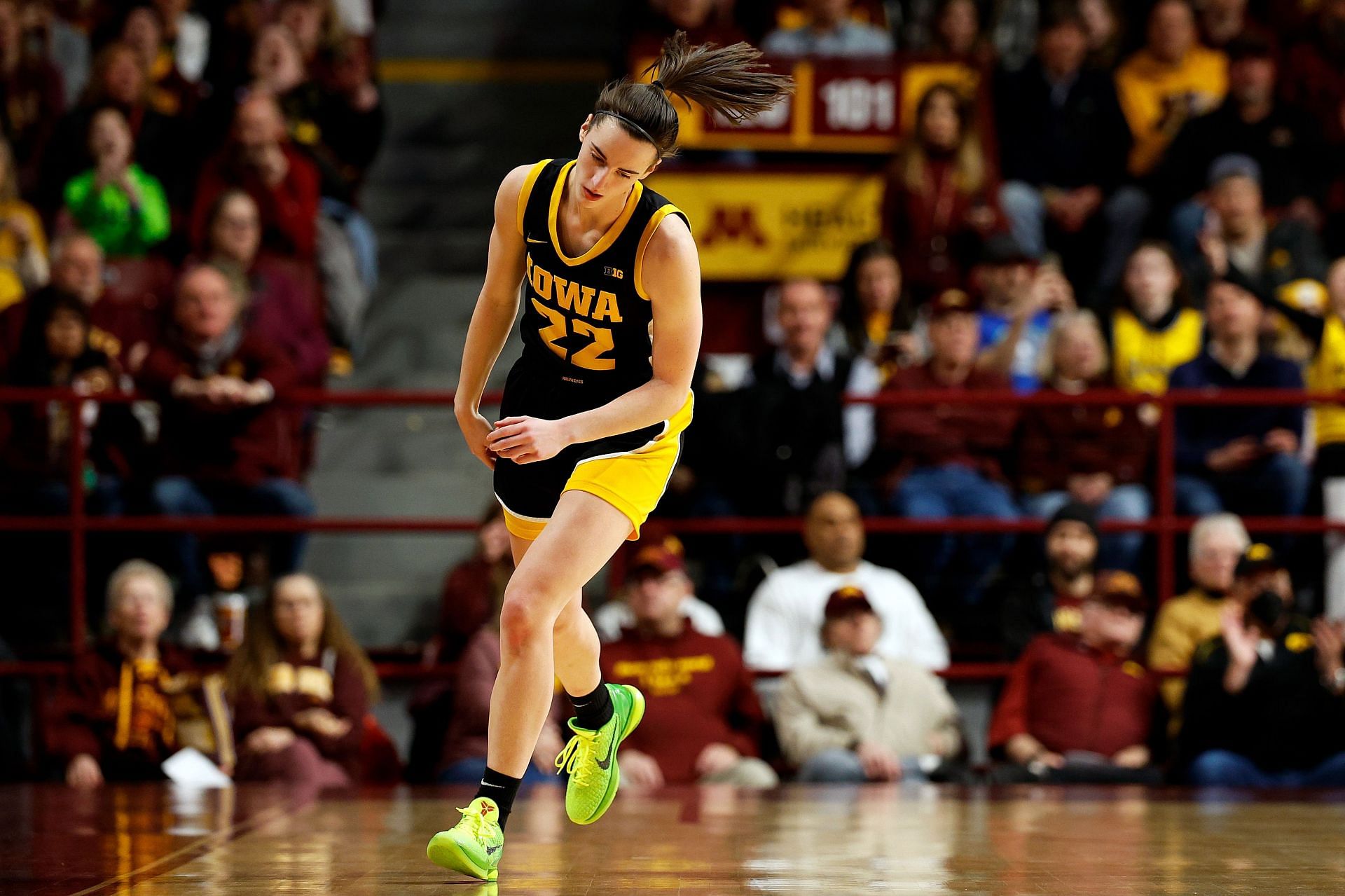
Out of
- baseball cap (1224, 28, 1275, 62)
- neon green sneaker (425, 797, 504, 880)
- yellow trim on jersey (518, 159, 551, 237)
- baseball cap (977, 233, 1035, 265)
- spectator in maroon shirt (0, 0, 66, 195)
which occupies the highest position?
baseball cap (1224, 28, 1275, 62)

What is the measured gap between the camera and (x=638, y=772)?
6.48 m

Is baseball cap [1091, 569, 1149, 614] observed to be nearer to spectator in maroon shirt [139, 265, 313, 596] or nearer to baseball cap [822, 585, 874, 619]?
baseball cap [822, 585, 874, 619]

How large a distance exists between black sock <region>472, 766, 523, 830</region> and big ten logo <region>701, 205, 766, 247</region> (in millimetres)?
5639

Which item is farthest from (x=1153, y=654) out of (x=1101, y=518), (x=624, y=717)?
(x=624, y=717)

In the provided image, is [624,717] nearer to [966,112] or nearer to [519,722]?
[519,722]

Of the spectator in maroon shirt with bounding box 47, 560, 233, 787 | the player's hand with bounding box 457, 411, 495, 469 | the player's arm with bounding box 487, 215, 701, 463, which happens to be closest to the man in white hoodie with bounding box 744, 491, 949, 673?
the spectator in maroon shirt with bounding box 47, 560, 233, 787

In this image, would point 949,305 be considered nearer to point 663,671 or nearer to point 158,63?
point 663,671

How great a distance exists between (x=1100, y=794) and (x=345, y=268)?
181 inches

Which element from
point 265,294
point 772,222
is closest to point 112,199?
point 265,294

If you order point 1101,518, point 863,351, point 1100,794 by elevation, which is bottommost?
point 1100,794

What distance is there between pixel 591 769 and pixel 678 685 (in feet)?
6.67

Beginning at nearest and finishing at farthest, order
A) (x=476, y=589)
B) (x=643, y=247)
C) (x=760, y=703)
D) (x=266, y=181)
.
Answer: (x=643, y=247) → (x=760, y=703) → (x=476, y=589) → (x=266, y=181)

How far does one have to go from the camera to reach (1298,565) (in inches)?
307

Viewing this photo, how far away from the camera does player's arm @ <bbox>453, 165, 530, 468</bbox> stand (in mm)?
4359
